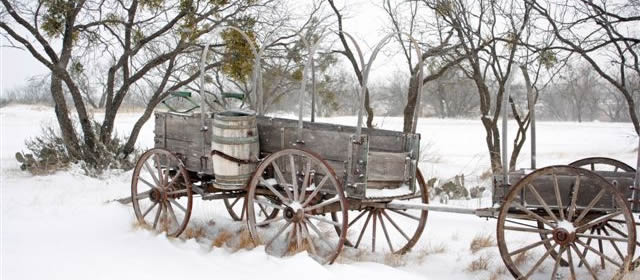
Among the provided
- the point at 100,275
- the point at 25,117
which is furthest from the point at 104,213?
the point at 25,117

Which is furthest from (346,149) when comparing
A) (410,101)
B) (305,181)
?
(410,101)

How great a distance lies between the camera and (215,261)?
3852mm

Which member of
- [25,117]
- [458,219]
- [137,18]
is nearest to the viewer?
[458,219]

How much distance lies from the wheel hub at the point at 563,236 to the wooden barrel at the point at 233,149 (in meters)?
2.26

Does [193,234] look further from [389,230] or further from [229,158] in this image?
[389,230]

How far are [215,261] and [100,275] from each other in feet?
2.63

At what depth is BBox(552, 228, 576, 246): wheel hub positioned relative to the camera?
10.9ft

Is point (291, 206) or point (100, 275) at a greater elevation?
point (291, 206)

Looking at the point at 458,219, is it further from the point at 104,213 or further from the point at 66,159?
the point at 66,159

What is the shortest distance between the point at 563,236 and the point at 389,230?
7.58ft

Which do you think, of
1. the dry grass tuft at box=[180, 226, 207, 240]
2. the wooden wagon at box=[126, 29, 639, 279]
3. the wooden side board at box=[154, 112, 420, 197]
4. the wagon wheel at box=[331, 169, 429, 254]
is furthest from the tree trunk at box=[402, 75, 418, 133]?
the dry grass tuft at box=[180, 226, 207, 240]

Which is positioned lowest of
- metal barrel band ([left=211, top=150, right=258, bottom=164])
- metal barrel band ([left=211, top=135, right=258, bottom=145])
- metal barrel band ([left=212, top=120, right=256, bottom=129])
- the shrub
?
the shrub

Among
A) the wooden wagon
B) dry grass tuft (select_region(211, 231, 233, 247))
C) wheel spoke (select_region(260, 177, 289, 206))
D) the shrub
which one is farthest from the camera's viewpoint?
the shrub

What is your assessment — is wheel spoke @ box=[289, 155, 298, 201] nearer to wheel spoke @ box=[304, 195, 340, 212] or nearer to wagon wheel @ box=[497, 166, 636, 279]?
wheel spoke @ box=[304, 195, 340, 212]
